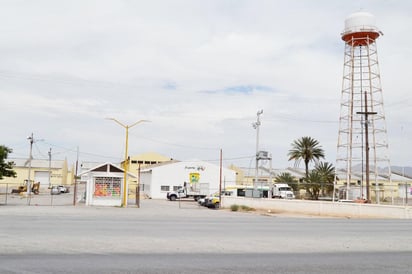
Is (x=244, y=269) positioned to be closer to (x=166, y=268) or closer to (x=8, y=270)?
(x=166, y=268)

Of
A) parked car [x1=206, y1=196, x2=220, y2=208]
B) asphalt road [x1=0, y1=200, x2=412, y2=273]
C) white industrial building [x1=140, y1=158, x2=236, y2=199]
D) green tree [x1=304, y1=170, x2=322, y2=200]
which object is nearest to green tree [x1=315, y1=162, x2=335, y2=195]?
green tree [x1=304, y1=170, x2=322, y2=200]

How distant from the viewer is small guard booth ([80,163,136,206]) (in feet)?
140

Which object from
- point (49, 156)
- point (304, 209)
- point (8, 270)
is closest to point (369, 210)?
point (304, 209)

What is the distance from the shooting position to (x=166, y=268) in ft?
34.2

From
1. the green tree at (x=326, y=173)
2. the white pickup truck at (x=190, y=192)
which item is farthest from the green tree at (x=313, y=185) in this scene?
the white pickup truck at (x=190, y=192)

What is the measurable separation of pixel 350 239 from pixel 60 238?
1056 centimetres

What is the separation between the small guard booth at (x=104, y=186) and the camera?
140ft

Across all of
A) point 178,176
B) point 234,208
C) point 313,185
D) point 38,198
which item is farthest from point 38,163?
point 234,208

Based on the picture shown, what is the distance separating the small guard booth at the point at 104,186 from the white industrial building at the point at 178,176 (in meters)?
27.4

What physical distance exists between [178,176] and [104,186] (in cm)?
2895

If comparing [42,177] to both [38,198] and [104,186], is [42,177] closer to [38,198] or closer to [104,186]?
[38,198]

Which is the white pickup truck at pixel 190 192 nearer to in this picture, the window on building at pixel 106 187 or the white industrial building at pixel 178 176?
the white industrial building at pixel 178 176

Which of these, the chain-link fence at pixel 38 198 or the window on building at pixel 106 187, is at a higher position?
the window on building at pixel 106 187

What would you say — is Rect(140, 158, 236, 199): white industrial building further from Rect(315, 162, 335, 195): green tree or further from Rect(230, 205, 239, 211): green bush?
Rect(230, 205, 239, 211): green bush
